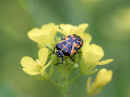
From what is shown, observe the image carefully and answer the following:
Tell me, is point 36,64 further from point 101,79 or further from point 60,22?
point 60,22

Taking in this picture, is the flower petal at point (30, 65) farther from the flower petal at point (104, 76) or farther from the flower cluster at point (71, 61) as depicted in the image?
the flower petal at point (104, 76)

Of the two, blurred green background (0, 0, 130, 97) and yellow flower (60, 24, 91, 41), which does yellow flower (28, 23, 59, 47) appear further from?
blurred green background (0, 0, 130, 97)

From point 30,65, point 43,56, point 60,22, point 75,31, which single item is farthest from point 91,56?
point 60,22

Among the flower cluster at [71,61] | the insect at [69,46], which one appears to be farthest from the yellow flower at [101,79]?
the insect at [69,46]

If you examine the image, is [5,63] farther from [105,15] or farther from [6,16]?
[105,15]

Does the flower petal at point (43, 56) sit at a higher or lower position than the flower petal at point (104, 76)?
higher

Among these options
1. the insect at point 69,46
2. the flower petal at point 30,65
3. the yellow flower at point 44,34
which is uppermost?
the yellow flower at point 44,34
